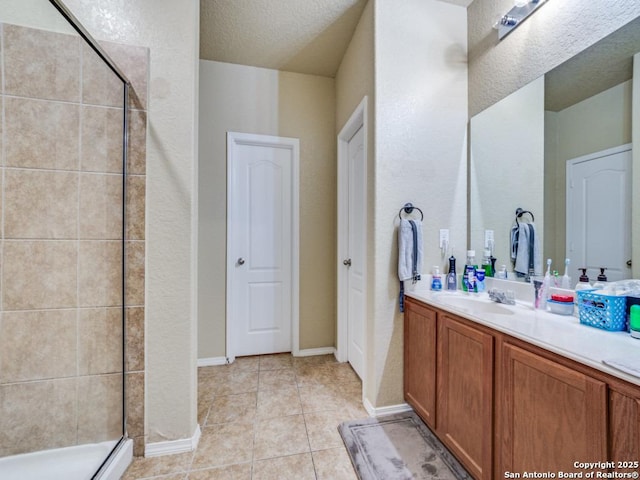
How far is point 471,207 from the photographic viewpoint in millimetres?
1900

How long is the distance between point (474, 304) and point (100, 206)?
2165mm

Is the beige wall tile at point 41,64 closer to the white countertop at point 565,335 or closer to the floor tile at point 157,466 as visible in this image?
the floor tile at point 157,466

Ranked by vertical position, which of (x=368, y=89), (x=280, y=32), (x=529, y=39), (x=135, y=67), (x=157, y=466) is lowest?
(x=157, y=466)

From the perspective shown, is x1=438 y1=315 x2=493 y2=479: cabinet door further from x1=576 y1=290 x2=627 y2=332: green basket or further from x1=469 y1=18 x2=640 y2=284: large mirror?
x1=469 y1=18 x2=640 y2=284: large mirror

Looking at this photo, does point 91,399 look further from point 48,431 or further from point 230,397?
point 230,397

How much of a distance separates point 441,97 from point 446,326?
5.22 ft

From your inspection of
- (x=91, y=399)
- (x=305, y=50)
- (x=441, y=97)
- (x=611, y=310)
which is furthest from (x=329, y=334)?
(x=305, y=50)

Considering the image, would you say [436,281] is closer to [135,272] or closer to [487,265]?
[487,265]

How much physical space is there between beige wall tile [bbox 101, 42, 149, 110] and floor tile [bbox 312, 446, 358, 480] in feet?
6.94

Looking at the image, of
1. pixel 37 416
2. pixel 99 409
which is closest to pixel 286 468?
pixel 99 409

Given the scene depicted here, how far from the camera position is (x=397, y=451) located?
1427mm

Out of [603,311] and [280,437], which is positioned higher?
[603,311]

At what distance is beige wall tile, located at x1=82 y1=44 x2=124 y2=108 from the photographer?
Result: 1.35 meters

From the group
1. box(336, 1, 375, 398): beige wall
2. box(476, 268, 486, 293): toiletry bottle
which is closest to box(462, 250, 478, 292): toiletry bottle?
box(476, 268, 486, 293): toiletry bottle
